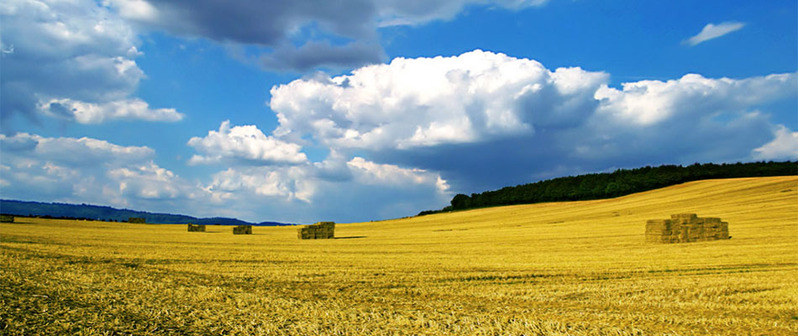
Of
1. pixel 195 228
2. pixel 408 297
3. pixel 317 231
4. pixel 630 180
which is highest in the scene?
pixel 630 180

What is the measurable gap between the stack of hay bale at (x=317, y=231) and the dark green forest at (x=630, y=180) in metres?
46.0

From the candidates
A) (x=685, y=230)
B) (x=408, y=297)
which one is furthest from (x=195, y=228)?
(x=408, y=297)

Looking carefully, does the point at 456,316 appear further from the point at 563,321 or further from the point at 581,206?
the point at 581,206

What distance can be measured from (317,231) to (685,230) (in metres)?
22.1

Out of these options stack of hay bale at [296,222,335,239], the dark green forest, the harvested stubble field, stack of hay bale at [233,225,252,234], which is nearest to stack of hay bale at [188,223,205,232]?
stack of hay bale at [233,225,252,234]

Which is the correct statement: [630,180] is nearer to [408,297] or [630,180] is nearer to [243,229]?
[243,229]

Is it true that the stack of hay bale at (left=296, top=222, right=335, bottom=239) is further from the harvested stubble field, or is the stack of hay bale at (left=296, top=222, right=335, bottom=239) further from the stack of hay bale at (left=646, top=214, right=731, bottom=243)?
the stack of hay bale at (left=646, top=214, right=731, bottom=243)

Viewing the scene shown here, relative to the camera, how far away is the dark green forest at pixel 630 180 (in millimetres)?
64875

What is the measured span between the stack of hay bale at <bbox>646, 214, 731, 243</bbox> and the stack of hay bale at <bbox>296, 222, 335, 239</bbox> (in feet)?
65.3

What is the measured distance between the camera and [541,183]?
87.9 metres

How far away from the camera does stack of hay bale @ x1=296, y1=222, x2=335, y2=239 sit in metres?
33.1

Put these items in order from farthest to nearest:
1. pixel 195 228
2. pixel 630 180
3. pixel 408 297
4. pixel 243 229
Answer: pixel 630 180 < pixel 195 228 < pixel 243 229 < pixel 408 297

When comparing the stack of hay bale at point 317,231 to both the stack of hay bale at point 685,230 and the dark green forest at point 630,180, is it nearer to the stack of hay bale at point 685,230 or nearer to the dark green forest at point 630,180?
the stack of hay bale at point 685,230

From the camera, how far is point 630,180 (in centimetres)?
6950
